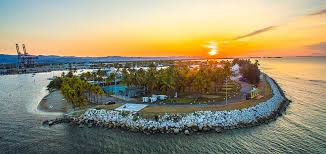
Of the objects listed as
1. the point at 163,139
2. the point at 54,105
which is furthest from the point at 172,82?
the point at 54,105

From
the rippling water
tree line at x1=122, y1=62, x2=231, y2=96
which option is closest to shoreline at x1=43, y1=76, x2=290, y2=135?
the rippling water

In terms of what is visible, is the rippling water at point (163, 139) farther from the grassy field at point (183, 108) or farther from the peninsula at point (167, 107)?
the grassy field at point (183, 108)

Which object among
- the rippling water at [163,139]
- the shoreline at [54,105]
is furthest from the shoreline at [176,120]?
the shoreline at [54,105]

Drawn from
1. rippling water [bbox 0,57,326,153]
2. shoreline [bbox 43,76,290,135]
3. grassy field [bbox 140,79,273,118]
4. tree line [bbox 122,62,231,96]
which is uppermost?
tree line [bbox 122,62,231,96]

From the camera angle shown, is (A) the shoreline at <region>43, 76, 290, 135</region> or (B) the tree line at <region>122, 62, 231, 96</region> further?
(B) the tree line at <region>122, 62, 231, 96</region>

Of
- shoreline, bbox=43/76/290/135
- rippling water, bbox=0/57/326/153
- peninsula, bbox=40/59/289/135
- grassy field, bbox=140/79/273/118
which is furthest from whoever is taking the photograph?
grassy field, bbox=140/79/273/118

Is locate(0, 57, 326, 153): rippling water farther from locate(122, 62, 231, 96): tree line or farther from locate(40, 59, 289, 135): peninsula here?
locate(122, 62, 231, 96): tree line

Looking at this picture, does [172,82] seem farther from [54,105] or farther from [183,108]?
[54,105]

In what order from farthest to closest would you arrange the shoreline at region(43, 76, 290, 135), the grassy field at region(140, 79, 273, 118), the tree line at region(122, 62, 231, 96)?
the tree line at region(122, 62, 231, 96) < the grassy field at region(140, 79, 273, 118) < the shoreline at region(43, 76, 290, 135)

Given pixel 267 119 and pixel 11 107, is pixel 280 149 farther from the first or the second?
pixel 11 107
